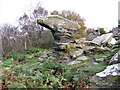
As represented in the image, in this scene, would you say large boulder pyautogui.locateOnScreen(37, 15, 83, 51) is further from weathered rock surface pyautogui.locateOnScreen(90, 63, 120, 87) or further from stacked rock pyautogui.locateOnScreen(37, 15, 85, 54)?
weathered rock surface pyautogui.locateOnScreen(90, 63, 120, 87)

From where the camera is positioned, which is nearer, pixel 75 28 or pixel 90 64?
pixel 90 64

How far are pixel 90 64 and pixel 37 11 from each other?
10.0m

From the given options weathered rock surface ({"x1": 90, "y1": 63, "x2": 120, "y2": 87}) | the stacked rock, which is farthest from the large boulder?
weathered rock surface ({"x1": 90, "y1": 63, "x2": 120, "y2": 87})

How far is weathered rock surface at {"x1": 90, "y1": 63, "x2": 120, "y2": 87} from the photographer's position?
17.5 feet

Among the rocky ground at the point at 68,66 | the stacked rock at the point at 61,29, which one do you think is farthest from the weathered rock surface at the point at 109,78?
the stacked rock at the point at 61,29

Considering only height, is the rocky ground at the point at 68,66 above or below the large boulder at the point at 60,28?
below

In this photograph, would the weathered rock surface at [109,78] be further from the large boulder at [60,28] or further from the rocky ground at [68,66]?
the large boulder at [60,28]

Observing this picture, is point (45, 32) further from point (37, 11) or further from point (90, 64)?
point (90, 64)

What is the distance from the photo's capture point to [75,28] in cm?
980

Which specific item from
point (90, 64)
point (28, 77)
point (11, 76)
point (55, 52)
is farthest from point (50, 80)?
point (55, 52)

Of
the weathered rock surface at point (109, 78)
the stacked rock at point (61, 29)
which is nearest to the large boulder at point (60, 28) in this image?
the stacked rock at point (61, 29)

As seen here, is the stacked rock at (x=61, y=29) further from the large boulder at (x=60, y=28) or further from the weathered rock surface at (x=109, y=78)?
the weathered rock surface at (x=109, y=78)

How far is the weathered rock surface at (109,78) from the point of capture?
532cm

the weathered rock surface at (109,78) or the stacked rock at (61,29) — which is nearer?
the weathered rock surface at (109,78)
